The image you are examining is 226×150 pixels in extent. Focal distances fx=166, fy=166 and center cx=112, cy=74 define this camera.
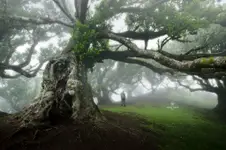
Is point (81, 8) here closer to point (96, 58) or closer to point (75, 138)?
point (96, 58)

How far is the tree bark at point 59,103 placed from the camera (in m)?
7.45

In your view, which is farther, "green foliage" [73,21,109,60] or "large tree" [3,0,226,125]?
"green foliage" [73,21,109,60]

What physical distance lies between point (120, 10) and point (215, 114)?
52.5 ft

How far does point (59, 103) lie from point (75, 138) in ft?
10.4

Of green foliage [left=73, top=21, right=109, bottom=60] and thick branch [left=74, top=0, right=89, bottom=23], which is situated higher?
thick branch [left=74, top=0, right=89, bottom=23]

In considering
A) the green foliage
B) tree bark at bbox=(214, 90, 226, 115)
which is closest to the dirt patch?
the green foliage

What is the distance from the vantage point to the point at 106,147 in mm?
5742

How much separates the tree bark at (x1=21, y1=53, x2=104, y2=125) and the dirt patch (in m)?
0.70

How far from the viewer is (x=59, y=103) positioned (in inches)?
344

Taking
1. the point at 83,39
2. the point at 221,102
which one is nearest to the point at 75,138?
the point at 83,39

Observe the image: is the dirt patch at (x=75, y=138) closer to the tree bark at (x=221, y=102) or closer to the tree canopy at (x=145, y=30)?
the tree canopy at (x=145, y=30)

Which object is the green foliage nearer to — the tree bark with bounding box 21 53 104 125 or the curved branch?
the tree bark with bounding box 21 53 104 125

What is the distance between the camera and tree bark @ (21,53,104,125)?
745cm

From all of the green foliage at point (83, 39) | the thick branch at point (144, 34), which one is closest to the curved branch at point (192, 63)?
the green foliage at point (83, 39)
